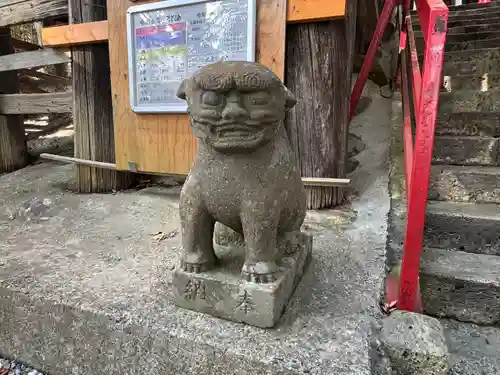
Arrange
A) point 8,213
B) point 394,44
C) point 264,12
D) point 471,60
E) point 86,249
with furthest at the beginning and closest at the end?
point 394,44 → point 471,60 → point 8,213 → point 264,12 → point 86,249

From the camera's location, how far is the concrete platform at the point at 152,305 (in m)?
1.05

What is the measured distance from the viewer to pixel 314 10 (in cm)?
193

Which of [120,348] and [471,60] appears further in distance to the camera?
[471,60]

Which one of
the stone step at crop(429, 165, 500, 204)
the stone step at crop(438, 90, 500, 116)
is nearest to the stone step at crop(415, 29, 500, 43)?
the stone step at crop(438, 90, 500, 116)

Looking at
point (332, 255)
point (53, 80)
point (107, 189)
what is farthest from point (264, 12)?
point (53, 80)

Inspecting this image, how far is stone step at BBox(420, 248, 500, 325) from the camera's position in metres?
1.54

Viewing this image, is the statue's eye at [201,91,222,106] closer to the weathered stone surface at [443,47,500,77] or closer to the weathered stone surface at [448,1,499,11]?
the weathered stone surface at [443,47,500,77]

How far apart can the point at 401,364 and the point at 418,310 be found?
0.34 m

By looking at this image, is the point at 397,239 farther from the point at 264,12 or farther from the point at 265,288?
the point at 264,12

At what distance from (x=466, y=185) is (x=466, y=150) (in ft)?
0.99

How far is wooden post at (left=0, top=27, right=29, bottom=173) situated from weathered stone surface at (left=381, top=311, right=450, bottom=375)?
372 cm

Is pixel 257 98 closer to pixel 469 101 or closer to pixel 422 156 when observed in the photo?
pixel 422 156

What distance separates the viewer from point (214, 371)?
1.06 metres

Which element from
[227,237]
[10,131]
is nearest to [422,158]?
[227,237]
